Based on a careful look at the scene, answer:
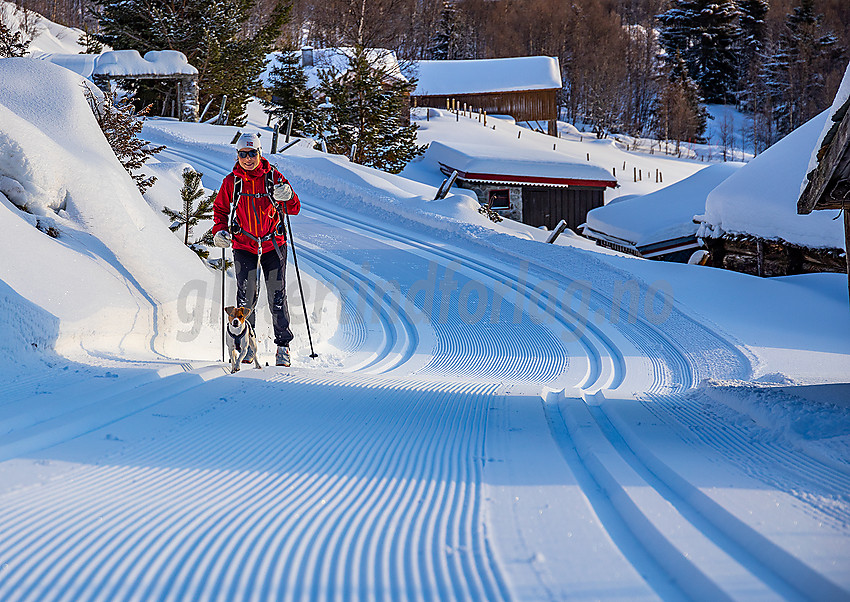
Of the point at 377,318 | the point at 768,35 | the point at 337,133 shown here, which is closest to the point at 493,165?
the point at 337,133

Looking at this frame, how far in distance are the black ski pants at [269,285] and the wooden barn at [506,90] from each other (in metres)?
49.8

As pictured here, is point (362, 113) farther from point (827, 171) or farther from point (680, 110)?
point (680, 110)

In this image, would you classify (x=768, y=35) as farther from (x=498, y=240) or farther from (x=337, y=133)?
(x=498, y=240)

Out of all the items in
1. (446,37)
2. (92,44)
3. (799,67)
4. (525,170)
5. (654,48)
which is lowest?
(525,170)

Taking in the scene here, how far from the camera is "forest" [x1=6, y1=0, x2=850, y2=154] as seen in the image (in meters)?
57.7

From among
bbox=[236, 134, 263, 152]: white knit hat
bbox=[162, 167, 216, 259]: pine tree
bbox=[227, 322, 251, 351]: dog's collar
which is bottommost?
bbox=[227, 322, 251, 351]: dog's collar

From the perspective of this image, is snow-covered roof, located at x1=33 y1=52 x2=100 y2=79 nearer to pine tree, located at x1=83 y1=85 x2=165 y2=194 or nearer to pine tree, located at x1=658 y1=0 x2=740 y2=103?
pine tree, located at x1=83 y1=85 x2=165 y2=194

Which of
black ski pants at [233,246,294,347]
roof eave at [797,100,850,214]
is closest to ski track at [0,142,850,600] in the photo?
black ski pants at [233,246,294,347]

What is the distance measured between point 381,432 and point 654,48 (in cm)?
8379

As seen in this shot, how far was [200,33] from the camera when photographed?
28.8 meters

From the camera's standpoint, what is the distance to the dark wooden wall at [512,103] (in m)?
53.8

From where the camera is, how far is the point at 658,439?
346cm

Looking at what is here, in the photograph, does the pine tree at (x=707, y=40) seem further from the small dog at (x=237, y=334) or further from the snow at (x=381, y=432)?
the small dog at (x=237, y=334)

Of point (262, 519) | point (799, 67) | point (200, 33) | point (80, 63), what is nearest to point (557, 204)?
point (200, 33)
